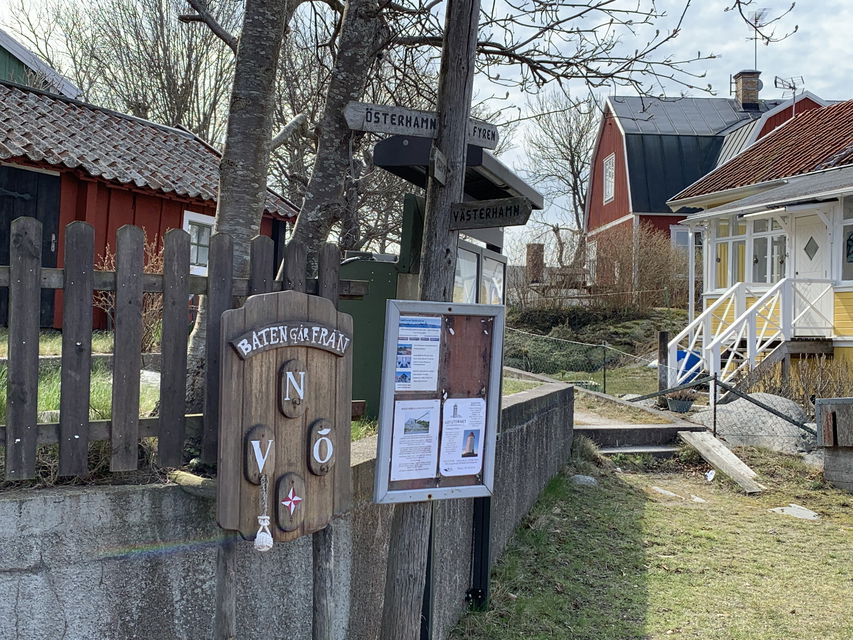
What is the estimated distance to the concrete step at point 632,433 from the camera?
11008 millimetres

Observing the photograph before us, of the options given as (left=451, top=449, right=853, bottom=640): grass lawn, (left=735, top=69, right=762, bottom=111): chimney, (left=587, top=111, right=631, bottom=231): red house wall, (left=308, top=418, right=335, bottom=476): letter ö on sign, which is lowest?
(left=451, top=449, right=853, bottom=640): grass lawn

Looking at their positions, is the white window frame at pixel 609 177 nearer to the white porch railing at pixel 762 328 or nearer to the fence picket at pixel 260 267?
the white porch railing at pixel 762 328

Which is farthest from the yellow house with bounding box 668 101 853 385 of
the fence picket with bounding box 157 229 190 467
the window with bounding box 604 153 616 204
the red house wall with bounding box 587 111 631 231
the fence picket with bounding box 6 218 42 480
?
the fence picket with bounding box 6 218 42 480

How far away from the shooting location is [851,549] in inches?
277

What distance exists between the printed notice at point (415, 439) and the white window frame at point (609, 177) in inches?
1186

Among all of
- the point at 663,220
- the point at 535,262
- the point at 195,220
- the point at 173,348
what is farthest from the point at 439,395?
the point at 663,220

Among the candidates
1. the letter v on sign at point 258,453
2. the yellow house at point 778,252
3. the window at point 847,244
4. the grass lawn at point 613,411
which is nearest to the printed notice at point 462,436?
the letter v on sign at point 258,453

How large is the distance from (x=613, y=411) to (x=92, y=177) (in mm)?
8328

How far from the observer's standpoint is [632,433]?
1114 cm

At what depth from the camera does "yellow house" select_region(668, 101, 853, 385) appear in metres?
15.6

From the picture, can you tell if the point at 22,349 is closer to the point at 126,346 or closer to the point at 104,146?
the point at 126,346

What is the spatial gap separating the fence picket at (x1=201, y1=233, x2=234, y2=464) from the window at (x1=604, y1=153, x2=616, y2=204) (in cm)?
3029

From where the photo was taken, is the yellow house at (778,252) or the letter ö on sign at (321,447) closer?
the letter ö on sign at (321,447)

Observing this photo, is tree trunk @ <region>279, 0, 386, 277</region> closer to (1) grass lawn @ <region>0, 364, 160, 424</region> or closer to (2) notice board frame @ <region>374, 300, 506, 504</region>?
(1) grass lawn @ <region>0, 364, 160, 424</region>
